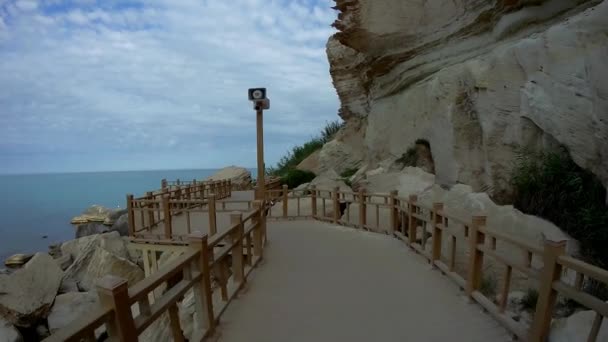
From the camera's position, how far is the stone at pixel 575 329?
2551 mm

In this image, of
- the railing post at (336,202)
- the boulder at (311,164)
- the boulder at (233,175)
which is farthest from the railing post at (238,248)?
the boulder at (233,175)

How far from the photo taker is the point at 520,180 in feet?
23.7

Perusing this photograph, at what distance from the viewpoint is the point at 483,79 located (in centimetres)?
845

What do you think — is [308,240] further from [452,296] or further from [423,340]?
[423,340]

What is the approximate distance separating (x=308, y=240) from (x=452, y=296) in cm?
373

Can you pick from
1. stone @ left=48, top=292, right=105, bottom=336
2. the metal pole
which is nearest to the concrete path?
the metal pole

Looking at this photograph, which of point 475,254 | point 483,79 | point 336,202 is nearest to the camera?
point 475,254

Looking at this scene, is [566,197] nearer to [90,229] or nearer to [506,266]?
[506,266]

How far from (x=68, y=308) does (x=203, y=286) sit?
819cm

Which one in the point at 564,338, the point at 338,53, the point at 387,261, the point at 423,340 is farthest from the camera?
the point at 338,53

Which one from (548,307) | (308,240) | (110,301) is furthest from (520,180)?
(110,301)

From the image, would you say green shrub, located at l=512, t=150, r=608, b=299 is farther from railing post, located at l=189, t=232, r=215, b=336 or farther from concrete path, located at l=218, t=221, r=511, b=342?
railing post, located at l=189, t=232, r=215, b=336

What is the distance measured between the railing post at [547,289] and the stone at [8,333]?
10.1m

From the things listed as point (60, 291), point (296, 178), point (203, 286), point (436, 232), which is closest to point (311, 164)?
point (296, 178)
